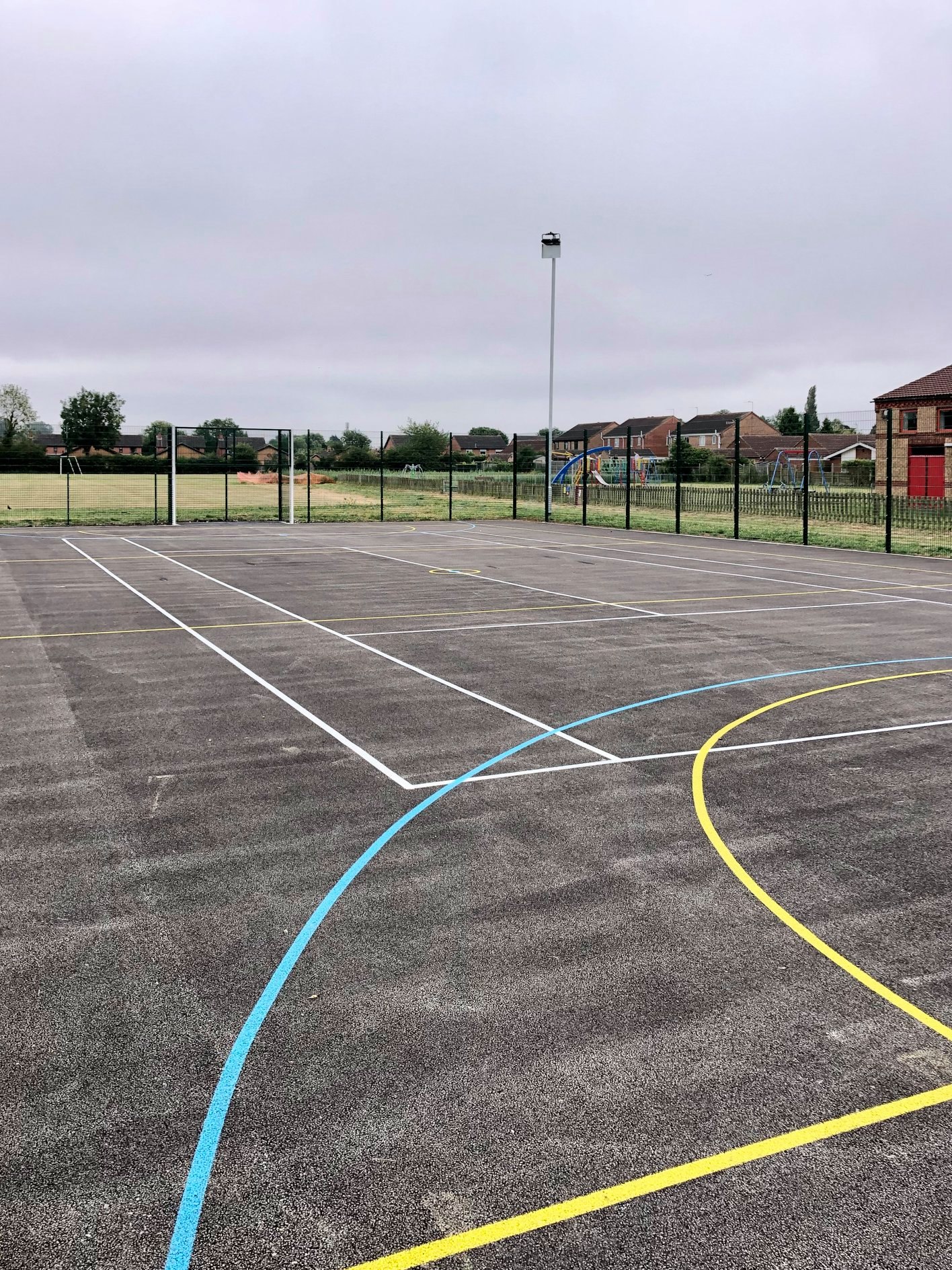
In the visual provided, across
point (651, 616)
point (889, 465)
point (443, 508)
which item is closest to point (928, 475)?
point (443, 508)

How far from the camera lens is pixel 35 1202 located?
380cm

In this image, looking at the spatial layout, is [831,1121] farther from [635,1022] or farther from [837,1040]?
[635,1022]

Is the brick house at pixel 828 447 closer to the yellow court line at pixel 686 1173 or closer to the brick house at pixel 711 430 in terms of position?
the brick house at pixel 711 430

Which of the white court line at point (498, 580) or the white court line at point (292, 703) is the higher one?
the white court line at point (498, 580)

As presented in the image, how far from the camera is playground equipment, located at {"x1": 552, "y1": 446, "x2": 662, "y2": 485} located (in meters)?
50.7

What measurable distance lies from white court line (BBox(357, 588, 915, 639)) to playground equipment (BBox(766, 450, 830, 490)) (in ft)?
105

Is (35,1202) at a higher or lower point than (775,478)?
lower

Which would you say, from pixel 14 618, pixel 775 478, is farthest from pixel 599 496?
pixel 14 618

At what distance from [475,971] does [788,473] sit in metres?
58.3

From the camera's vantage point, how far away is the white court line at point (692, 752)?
883 cm

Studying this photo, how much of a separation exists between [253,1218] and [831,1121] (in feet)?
7.51

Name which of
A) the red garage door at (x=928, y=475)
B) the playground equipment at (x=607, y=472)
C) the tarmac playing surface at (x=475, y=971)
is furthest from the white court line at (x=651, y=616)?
the red garage door at (x=928, y=475)

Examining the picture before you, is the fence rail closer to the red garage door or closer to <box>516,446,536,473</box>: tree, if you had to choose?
the red garage door

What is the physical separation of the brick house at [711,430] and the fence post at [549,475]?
53.8 metres
